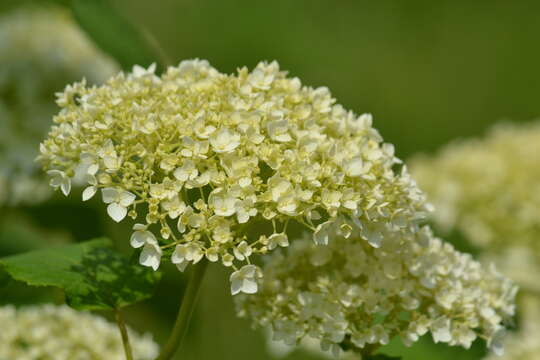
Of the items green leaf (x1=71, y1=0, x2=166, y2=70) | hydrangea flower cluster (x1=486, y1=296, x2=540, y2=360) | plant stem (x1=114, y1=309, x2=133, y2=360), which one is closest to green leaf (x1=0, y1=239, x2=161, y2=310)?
plant stem (x1=114, y1=309, x2=133, y2=360)

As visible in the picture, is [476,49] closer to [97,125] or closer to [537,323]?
[537,323]

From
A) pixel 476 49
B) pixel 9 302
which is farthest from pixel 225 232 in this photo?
pixel 476 49

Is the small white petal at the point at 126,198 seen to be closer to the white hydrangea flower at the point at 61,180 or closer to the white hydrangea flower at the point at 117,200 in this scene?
the white hydrangea flower at the point at 117,200

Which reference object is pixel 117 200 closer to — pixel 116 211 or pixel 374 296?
pixel 116 211

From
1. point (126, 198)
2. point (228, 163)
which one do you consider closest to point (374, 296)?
point (228, 163)

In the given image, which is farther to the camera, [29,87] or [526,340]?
[29,87]
